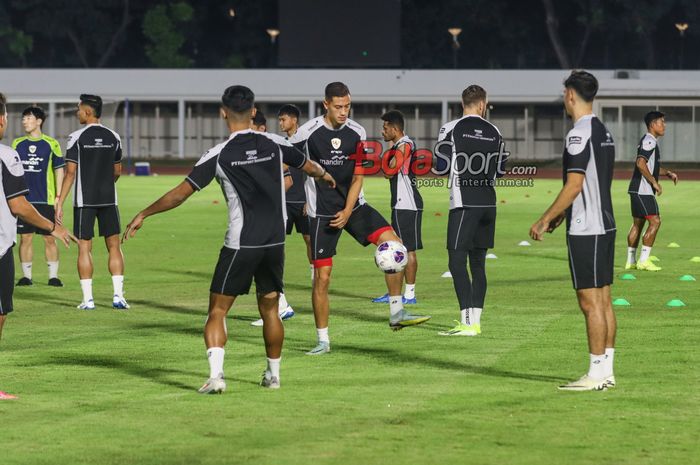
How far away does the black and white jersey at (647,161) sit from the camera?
19.0 metres

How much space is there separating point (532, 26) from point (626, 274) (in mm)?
70468

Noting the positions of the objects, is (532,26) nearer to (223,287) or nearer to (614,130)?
(614,130)

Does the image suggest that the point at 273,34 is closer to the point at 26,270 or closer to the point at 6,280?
the point at 26,270

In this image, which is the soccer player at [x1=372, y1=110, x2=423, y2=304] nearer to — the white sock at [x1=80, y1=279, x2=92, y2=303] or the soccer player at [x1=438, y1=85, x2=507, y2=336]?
the soccer player at [x1=438, y1=85, x2=507, y2=336]

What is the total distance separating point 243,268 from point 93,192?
18.9ft

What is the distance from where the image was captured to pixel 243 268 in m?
9.63

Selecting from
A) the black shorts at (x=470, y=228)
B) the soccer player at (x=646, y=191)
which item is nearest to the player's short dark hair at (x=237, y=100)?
the black shorts at (x=470, y=228)

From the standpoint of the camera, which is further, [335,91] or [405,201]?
[405,201]

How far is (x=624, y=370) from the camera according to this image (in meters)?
10.7

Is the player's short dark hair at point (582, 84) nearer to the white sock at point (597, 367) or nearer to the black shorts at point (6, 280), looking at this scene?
the white sock at point (597, 367)

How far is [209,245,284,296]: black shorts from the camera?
962 cm

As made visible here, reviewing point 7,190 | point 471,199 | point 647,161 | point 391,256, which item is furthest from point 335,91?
point 647,161

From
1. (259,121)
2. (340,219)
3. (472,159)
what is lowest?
(340,219)

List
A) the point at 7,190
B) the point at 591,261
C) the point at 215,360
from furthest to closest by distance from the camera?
the point at 591,261 < the point at 215,360 < the point at 7,190
